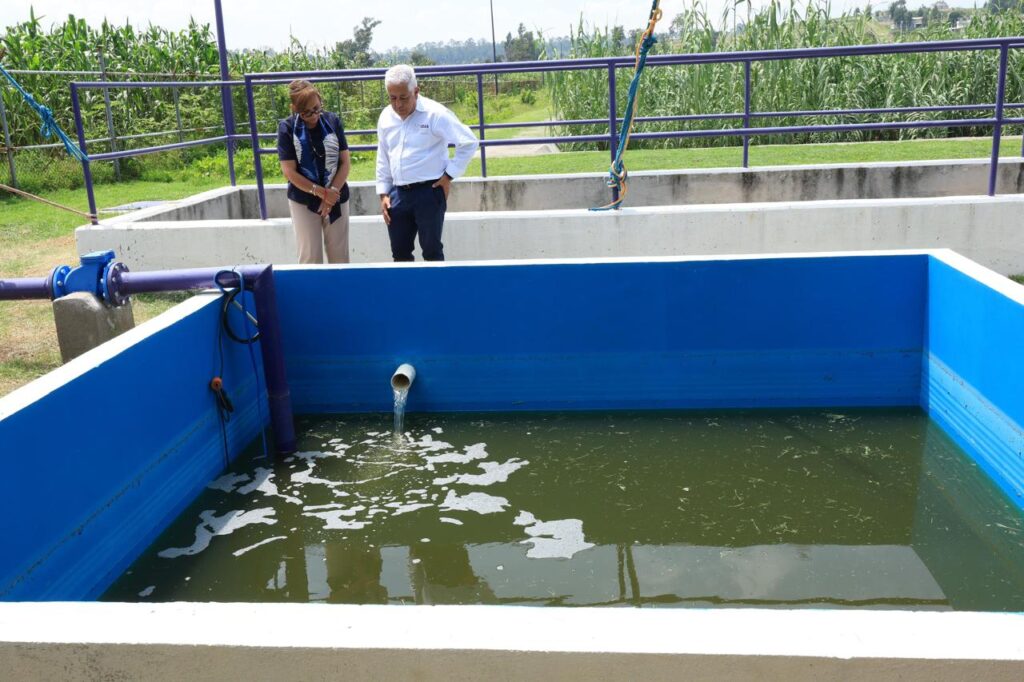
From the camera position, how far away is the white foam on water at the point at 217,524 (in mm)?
3981

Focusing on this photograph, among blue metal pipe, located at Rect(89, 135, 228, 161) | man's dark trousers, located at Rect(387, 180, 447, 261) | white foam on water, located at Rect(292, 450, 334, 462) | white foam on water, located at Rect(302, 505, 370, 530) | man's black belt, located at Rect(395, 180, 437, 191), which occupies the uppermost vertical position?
blue metal pipe, located at Rect(89, 135, 228, 161)

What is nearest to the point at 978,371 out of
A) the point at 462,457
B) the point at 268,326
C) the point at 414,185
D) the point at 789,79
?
the point at 462,457

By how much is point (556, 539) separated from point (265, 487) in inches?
58.3

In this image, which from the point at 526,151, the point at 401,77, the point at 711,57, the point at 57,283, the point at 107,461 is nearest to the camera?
the point at 107,461

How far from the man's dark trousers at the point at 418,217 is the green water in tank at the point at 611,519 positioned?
1.57 metres

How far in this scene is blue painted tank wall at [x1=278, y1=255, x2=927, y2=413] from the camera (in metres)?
5.14

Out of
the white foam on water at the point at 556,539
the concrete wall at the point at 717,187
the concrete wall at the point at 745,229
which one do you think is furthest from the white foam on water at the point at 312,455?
the concrete wall at the point at 717,187

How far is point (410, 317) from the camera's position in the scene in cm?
532

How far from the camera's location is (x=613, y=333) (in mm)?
5250

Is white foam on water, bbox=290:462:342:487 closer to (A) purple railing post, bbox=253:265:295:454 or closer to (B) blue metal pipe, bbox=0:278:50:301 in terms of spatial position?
(A) purple railing post, bbox=253:265:295:454

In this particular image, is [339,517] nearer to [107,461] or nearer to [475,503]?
[475,503]

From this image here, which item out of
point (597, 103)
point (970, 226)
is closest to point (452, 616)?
point (970, 226)

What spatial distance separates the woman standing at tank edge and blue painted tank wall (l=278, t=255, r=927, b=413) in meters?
1.18

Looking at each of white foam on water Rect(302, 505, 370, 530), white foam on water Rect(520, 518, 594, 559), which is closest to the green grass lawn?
white foam on water Rect(302, 505, 370, 530)
